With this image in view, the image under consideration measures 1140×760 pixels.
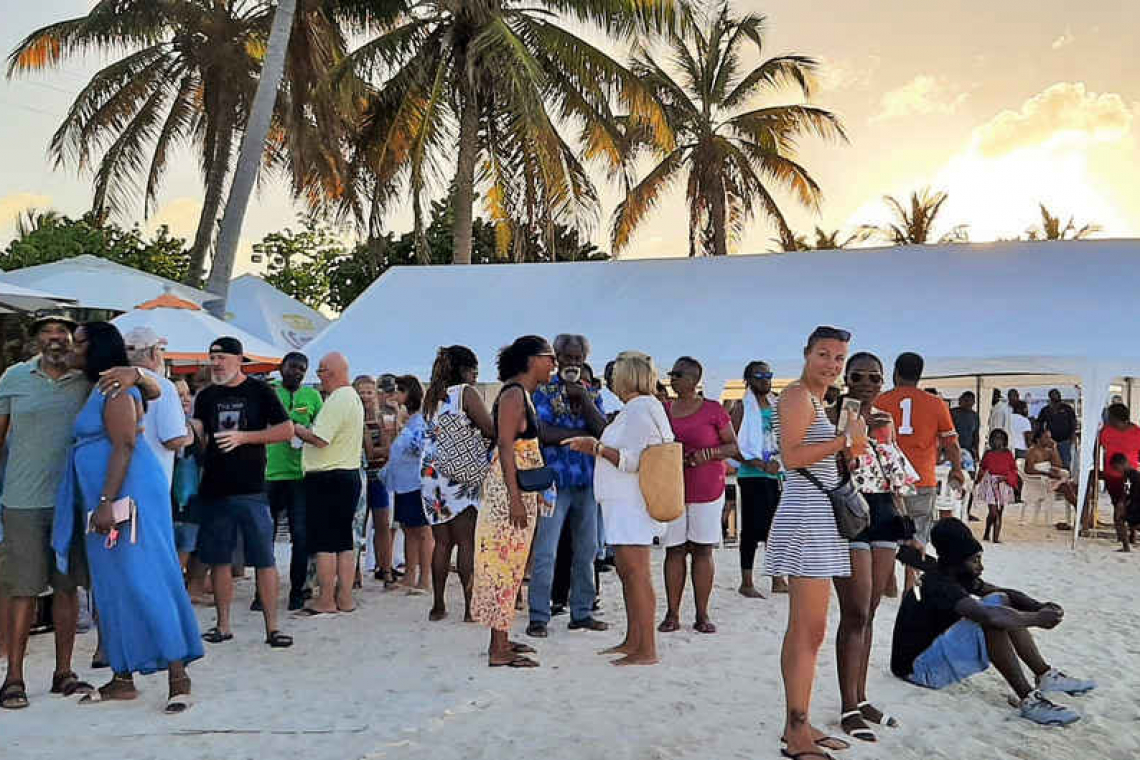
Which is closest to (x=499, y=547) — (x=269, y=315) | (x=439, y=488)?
(x=439, y=488)

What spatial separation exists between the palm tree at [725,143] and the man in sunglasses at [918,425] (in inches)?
570

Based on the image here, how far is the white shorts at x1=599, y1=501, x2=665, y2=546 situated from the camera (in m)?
4.98

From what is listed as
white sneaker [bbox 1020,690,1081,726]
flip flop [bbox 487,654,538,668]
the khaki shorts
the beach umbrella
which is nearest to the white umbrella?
the beach umbrella

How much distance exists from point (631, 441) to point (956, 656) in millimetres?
1828

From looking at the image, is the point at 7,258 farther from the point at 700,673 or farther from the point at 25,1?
the point at 700,673

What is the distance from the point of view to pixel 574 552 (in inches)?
236

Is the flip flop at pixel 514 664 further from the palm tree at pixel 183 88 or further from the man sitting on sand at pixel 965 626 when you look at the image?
the palm tree at pixel 183 88

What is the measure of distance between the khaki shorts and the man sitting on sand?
3742 mm

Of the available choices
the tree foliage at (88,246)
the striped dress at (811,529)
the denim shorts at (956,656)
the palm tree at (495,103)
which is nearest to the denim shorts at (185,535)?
the striped dress at (811,529)

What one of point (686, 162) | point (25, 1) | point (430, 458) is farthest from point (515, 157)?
point (430, 458)

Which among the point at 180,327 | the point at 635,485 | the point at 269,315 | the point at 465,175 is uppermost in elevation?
the point at 465,175

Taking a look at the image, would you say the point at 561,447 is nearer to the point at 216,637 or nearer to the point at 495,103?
the point at 216,637

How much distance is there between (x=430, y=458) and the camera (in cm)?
587

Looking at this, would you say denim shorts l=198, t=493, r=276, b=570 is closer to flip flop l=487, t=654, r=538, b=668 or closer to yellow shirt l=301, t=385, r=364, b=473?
yellow shirt l=301, t=385, r=364, b=473
